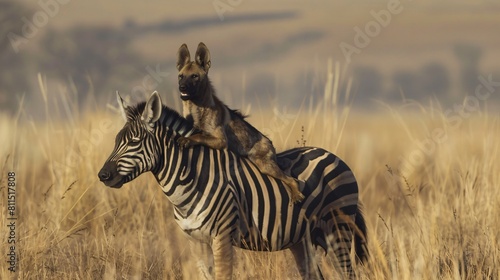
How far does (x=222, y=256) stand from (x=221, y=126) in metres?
1.09

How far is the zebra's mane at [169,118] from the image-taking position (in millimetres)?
7613

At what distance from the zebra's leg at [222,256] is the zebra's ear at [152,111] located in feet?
3.33

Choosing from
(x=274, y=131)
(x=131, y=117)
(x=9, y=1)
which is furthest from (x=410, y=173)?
(x=9, y=1)

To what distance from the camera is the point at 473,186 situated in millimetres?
10984

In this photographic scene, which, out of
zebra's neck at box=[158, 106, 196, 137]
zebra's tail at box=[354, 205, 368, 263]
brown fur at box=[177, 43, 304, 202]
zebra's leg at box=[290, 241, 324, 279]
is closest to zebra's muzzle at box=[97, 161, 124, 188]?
zebra's neck at box=[158, 106, 196, 137]

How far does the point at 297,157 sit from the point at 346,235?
A: 2.53 ft

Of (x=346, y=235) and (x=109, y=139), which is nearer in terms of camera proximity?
(x=346, y=235)

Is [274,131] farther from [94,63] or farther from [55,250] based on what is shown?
[94,63]

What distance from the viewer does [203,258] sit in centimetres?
787

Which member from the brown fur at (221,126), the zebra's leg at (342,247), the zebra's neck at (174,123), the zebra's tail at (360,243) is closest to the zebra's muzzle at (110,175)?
the zebra's neck at (174,123)

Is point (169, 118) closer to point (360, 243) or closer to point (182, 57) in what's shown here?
point (182, 57)

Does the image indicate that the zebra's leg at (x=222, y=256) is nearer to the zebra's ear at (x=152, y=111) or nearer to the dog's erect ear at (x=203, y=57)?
the zebra's ear at (x=152, y=111)

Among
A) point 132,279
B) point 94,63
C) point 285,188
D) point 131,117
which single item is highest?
point 94,63

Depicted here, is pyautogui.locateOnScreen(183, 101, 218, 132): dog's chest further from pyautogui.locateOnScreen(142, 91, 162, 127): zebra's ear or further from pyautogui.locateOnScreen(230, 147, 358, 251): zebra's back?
pyautogui.locateOnScreen(142, 91, 162, 127): zebra's ear
